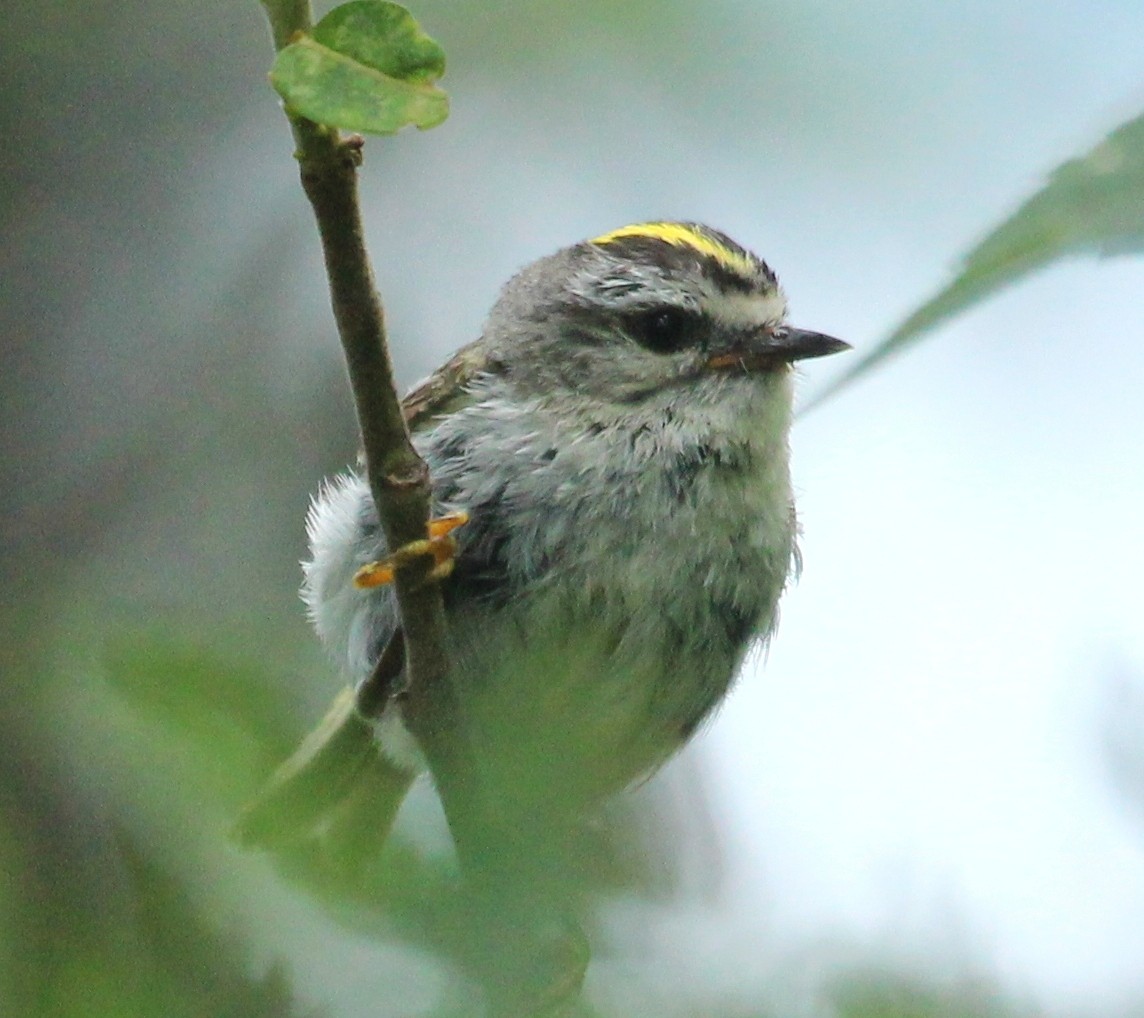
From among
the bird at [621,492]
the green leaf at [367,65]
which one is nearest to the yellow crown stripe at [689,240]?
the bird at [621,492]

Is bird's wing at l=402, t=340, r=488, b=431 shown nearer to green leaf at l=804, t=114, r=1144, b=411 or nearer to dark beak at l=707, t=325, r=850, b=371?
dark beak at l=707, t=325, r=850, b=371

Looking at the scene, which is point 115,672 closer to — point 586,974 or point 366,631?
point 586,974

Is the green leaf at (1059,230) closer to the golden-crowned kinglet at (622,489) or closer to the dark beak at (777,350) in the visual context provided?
the golden-crowned kinglet at (622,489)

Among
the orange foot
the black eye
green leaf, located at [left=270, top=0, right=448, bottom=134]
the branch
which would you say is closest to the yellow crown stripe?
the black eye

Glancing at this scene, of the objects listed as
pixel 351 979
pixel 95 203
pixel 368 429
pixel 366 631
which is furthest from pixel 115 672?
pixel 95 203

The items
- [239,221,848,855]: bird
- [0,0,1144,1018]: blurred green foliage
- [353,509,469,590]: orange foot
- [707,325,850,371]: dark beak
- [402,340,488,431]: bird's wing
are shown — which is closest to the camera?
[0,0,1144,1018]: blurred green foliage

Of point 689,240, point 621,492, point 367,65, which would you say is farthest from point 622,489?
point 367,65

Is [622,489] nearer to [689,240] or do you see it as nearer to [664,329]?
[664,329]
